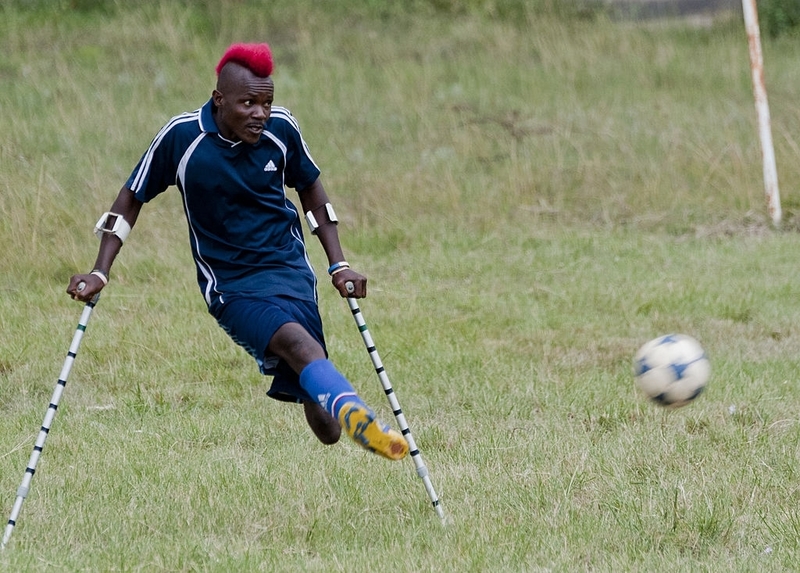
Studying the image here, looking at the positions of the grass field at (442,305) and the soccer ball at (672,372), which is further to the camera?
the soccer ball at (672,372)

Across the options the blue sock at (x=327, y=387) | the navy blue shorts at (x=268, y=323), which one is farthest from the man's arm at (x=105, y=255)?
the blue sock at (x=327, y=387)

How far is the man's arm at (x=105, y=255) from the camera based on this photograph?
5.16 metres

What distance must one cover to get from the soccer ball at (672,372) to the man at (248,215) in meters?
1.53

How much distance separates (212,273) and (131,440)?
4.89 ft

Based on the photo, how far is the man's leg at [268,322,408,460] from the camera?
4.70m

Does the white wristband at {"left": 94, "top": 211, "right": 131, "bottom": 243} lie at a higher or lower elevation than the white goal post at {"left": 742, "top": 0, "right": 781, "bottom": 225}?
higher

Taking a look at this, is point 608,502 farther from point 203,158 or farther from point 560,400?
point 203,158

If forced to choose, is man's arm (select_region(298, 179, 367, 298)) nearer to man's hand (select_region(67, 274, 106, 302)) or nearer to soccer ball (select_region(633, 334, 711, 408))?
man's hand (select_region(67, 274, 106, 302))

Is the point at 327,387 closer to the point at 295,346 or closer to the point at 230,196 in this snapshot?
the point at 295,346

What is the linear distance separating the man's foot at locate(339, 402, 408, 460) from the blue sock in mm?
118

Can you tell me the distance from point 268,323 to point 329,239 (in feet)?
1.98

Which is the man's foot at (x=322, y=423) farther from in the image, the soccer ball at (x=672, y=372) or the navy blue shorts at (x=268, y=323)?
the soccer ball at (x=672, y=372)

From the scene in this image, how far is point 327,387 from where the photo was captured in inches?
199

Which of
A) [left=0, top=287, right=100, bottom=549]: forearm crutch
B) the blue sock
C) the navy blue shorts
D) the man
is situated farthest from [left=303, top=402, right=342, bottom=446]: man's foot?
[left=0, top=287, right=100, bottom=549]: forearm crutch
